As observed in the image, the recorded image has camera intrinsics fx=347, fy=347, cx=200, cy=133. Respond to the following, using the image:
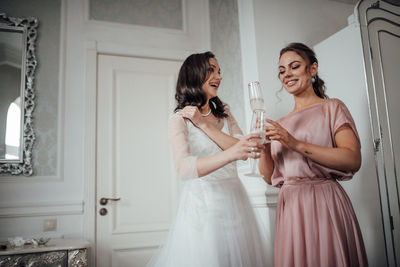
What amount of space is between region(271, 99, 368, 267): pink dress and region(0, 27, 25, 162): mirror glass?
2.19 m

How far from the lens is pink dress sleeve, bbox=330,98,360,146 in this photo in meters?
1.42

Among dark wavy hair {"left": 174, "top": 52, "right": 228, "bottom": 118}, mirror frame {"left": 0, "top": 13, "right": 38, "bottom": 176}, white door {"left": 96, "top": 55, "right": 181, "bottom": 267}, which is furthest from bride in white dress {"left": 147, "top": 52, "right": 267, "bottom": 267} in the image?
mirror frame {"left": 0, "top": 13, "right": 38, "bottom": 176}

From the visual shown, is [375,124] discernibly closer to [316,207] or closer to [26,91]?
[316,207]

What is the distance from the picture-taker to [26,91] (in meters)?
2.85

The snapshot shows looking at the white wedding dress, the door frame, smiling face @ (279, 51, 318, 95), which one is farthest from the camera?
the door frame

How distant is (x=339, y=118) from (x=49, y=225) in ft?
7.63

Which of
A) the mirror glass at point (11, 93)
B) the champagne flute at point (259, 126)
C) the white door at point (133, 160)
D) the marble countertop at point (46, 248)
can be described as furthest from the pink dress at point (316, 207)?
the mirror glass at point (11, 93)

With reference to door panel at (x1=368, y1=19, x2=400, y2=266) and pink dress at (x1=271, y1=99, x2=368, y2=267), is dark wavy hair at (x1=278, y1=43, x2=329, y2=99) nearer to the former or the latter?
pink dress at (x1=271, y1=99, x2=368, y2=267)

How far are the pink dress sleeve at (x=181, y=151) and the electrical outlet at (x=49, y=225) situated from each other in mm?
1777

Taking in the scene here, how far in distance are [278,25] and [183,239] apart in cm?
170

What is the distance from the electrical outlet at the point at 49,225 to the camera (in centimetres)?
272

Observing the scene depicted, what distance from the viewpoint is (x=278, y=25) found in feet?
8.07

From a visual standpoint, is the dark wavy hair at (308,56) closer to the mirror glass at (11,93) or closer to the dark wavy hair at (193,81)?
the dark wavy hair at (193,81)

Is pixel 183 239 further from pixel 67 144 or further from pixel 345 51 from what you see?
pixel 67 144
